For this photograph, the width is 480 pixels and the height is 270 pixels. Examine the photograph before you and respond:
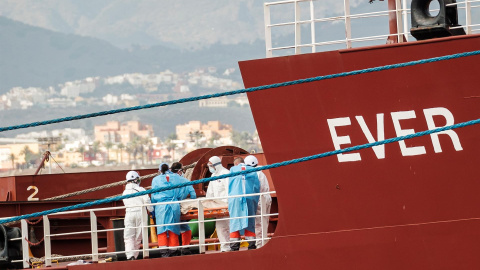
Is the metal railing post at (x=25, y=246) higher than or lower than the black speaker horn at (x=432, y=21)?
lower

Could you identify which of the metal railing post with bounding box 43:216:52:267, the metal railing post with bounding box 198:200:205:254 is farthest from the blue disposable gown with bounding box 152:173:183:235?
the metal railing post with bounding box 43:216:52:267

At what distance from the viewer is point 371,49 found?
38.7 ft

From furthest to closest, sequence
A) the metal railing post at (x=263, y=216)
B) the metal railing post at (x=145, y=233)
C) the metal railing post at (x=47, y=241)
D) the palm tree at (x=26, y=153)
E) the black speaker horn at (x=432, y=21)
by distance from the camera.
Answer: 1. the palm tree at (x=26, y=153)
2. the metal railing post at (x=47, y=241)
3. the metal railing post at (x=145, y=233)
4. the metal railing post at (x=263, y=216)
5. the black speaker horn at (x=432, y=21)

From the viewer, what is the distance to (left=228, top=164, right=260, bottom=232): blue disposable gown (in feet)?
42.1

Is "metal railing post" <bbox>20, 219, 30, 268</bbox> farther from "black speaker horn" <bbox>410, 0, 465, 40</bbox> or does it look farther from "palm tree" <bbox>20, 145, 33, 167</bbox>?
"palm tree" <bbox>20, 145, 33, 167</bbox>

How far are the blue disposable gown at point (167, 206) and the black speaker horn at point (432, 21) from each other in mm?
3940

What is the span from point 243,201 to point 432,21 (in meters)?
3.46

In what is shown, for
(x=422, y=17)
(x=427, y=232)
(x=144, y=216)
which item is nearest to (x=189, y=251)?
(x=144, y=216)

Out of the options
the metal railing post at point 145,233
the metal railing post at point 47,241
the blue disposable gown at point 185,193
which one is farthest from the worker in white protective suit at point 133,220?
the metal railing post at point 47,241

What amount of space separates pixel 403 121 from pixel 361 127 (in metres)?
0.53

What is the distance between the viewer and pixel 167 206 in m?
13.2

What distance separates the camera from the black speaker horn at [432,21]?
11820 millimetres

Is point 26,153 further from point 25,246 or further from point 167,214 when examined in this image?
point 167,214

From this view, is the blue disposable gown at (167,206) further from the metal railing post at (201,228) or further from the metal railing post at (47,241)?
the metal railing post at (47,241)
